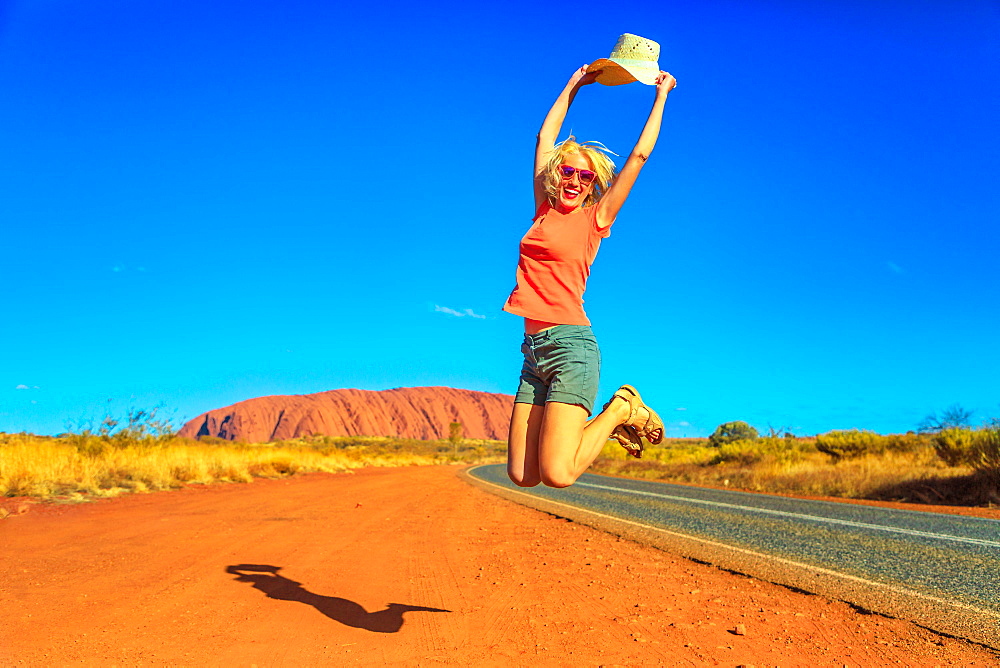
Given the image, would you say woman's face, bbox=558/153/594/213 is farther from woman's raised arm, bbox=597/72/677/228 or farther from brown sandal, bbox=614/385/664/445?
brown sandal, bbox=614/385/664/445

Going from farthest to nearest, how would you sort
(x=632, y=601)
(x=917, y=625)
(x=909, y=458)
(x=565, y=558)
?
(x=909, y=458)
(x=565, y=558)
(x=632, y=601)
(x=917, y=625)

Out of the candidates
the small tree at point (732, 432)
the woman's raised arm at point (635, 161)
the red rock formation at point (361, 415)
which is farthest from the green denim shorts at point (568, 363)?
the red rock formation at point (361, 415)

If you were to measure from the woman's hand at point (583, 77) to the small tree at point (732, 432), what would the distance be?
4772 centimetres

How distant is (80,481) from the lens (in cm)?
1283

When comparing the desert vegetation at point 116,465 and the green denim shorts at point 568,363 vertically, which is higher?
the green denim shorts at point 568,363

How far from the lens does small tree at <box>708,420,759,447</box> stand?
161 feet

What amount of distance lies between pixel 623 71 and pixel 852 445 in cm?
2743

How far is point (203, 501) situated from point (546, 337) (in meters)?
11.0

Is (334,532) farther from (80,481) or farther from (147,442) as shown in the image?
(147,442)

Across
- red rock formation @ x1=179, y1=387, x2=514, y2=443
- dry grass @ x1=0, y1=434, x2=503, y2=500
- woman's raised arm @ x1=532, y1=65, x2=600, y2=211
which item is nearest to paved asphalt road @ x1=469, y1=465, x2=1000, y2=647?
woman's raised arm @ x1=532, y1=65, x2=600, y2=211

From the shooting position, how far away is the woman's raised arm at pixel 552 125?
148 inches

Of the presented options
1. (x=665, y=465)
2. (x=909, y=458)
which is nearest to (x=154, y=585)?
(x=909, y=458)

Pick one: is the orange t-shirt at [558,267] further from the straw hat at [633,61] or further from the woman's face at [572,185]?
the straw hat at [633,61]

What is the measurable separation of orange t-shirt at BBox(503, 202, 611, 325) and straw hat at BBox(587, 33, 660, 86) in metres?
0.67
